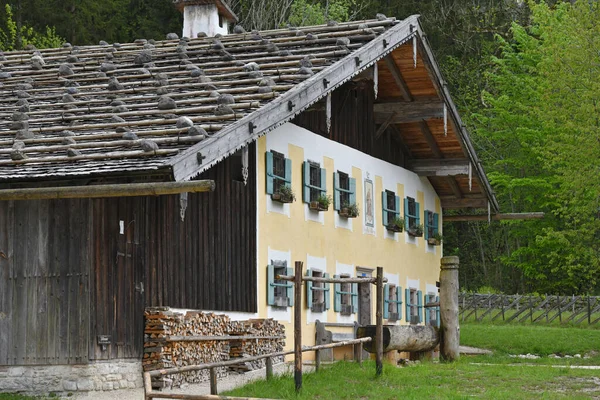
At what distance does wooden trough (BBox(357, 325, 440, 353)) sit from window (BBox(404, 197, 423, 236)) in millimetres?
7071

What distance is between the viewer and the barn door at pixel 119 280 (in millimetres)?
18328

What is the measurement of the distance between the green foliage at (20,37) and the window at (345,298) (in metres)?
21.6

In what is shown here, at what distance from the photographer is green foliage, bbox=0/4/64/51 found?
4491cm

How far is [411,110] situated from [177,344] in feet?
36.3

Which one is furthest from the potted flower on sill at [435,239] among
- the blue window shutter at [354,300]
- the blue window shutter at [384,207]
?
the blue window shutter at [354,300]

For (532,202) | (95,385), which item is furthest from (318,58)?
(532,202)

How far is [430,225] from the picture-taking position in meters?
32.8

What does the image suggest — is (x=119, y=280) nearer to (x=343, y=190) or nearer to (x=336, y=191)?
(x=336, y=191)

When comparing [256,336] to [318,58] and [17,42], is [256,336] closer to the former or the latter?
[318,58]

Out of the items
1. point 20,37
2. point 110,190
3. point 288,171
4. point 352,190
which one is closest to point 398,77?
point 352,190

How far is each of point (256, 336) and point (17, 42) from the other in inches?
1233

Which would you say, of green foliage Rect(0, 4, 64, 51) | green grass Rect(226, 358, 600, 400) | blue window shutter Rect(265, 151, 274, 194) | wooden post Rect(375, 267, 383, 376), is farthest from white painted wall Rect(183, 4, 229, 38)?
green foliage Rect(0, 4, 64, 51)

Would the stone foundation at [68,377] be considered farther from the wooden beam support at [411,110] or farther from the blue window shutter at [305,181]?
the wooden beam support at [411,110]

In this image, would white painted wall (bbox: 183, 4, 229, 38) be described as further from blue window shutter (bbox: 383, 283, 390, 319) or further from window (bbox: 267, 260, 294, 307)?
window (bbox: 267, 260, 294, 307)
